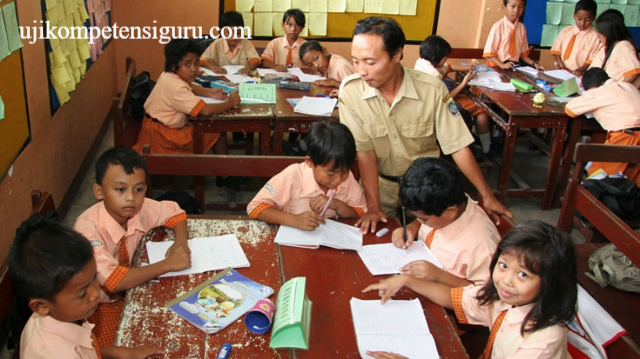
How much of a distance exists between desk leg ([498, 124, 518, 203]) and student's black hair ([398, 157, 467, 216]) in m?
2.08

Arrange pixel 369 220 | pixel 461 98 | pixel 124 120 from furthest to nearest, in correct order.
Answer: pixel 461 98 < pixel 124 120 < pixel 369 220

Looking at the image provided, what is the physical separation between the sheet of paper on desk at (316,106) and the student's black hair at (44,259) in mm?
2176

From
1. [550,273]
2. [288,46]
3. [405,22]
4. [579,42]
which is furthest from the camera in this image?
[405,22]

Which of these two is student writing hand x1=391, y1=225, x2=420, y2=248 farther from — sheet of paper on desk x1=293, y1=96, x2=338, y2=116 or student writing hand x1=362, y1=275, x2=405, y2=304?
sheet of paper on desk x1=293, y1=96, x2=338, y2=116

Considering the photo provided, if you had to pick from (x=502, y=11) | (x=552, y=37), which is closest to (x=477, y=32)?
(x=502, y=11)

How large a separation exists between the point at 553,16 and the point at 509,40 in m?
1.01

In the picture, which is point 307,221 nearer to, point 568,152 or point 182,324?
point 182,324

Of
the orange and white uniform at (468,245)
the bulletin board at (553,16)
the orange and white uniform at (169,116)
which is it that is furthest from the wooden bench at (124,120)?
the bulletin board at (553,16)

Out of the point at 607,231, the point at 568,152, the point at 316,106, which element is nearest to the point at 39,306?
the point at 607,231

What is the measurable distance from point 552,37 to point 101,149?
15.6ft

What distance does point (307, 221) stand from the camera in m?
1.95

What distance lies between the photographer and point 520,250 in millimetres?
1443

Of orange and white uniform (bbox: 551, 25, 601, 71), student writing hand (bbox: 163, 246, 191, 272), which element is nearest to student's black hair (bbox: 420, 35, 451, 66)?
orange and white uniform (bbox: 551, 25, 601, 71)

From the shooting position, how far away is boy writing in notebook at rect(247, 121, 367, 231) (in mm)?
1991
